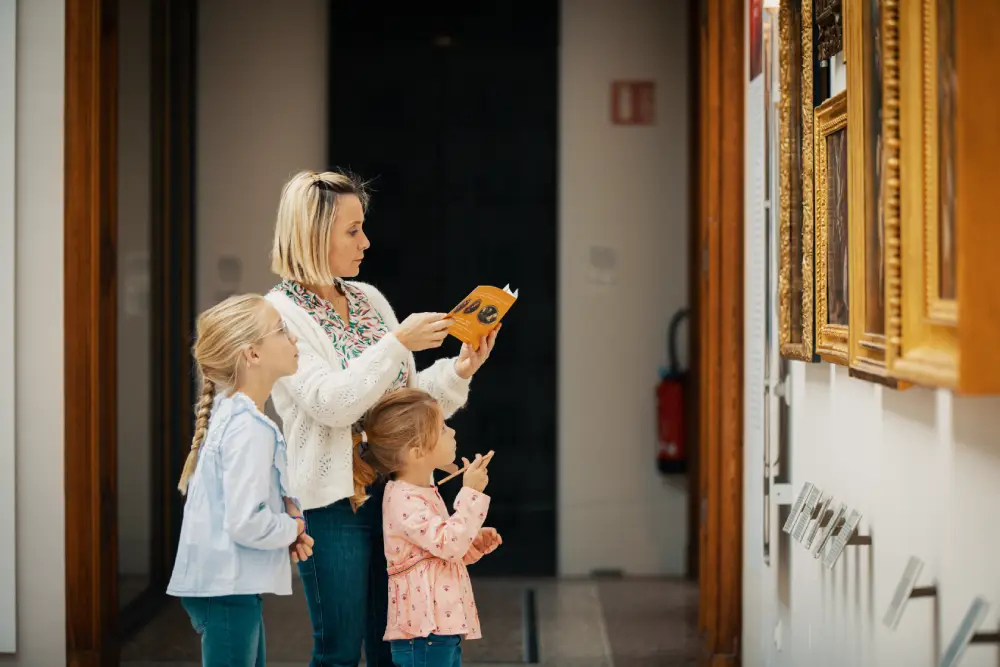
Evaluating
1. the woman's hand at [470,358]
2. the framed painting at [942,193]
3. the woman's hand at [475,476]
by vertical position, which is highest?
the framed painting at [942,193]

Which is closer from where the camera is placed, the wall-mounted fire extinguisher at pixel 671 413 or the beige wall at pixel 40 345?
the beige wall at pixel 40 345

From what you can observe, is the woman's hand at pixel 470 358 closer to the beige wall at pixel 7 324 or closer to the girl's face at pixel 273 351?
the girl's face at pixel 273 351

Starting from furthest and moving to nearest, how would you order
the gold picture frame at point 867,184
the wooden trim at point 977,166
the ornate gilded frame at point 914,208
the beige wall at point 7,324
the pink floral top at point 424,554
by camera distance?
1. the beige wall at point 7,324
2. the pink floral top at point 424,554
3. the gold picture frame at point 867,184
4. the ornate gilded frame at point 914,208
5. the wooden trim at point 977,166

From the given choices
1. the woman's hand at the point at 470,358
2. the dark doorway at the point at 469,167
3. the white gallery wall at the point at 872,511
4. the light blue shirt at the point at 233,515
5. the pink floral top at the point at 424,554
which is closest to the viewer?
the white gallery wall at the point at 872,511

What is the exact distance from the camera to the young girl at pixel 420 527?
2367mm

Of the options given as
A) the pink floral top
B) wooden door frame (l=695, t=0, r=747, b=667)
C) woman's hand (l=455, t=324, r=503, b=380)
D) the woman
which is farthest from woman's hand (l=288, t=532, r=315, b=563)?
wooden door frame (l=695, t=0, r=747, b=667)

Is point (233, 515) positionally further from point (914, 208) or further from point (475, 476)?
point (914, 208)

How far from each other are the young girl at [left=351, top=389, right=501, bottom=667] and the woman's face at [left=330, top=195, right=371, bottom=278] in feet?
0.95

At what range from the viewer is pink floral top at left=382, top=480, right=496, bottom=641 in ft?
7.73

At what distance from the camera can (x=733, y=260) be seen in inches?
139

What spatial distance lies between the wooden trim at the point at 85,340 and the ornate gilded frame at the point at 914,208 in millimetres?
2508

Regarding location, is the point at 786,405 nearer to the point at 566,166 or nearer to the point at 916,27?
the point at 916,27

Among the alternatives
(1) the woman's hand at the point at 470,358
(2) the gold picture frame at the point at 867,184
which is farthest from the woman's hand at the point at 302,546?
(2) the gold picture frame at the point at 867,184

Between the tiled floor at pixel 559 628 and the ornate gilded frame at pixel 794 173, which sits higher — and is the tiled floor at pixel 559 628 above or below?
below
